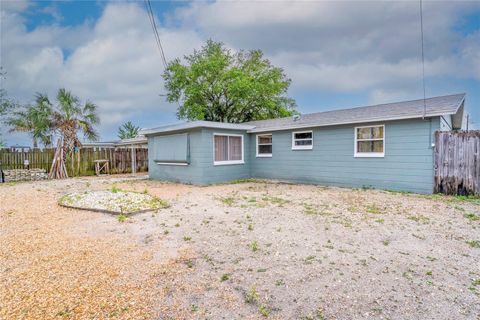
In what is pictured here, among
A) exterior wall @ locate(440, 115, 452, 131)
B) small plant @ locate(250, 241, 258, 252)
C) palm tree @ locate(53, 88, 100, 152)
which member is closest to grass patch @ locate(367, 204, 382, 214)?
small plant @ locate(250, 241, 258, 252)

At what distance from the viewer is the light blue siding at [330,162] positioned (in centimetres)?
866

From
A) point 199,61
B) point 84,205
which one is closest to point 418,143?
point 84,205

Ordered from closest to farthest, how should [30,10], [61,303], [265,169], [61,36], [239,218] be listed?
1. [61,303]
2. [239,218]
3. [30,10]
4. [61,36]
5. [265,169]

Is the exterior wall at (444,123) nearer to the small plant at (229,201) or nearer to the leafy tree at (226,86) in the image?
the small plant at (229,201)

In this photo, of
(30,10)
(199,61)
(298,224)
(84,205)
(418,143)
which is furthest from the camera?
(199,61)

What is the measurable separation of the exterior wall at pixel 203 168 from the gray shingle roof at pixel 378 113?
2.09 m

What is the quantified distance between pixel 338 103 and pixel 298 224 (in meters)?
16.6

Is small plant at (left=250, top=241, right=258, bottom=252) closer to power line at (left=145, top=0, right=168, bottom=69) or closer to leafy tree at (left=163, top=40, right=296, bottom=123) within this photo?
power line at (left=145, top=0, right=168, bottom=69)

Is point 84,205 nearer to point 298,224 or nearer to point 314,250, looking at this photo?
point 298,224

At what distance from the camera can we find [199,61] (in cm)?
2269

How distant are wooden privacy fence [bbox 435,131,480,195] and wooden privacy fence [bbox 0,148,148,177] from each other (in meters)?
17.2

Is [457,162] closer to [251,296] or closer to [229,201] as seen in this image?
[229,201]

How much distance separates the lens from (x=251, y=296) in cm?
274

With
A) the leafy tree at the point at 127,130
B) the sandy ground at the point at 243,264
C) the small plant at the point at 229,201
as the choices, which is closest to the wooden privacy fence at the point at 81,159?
the sandy ground at the point at 243,264
